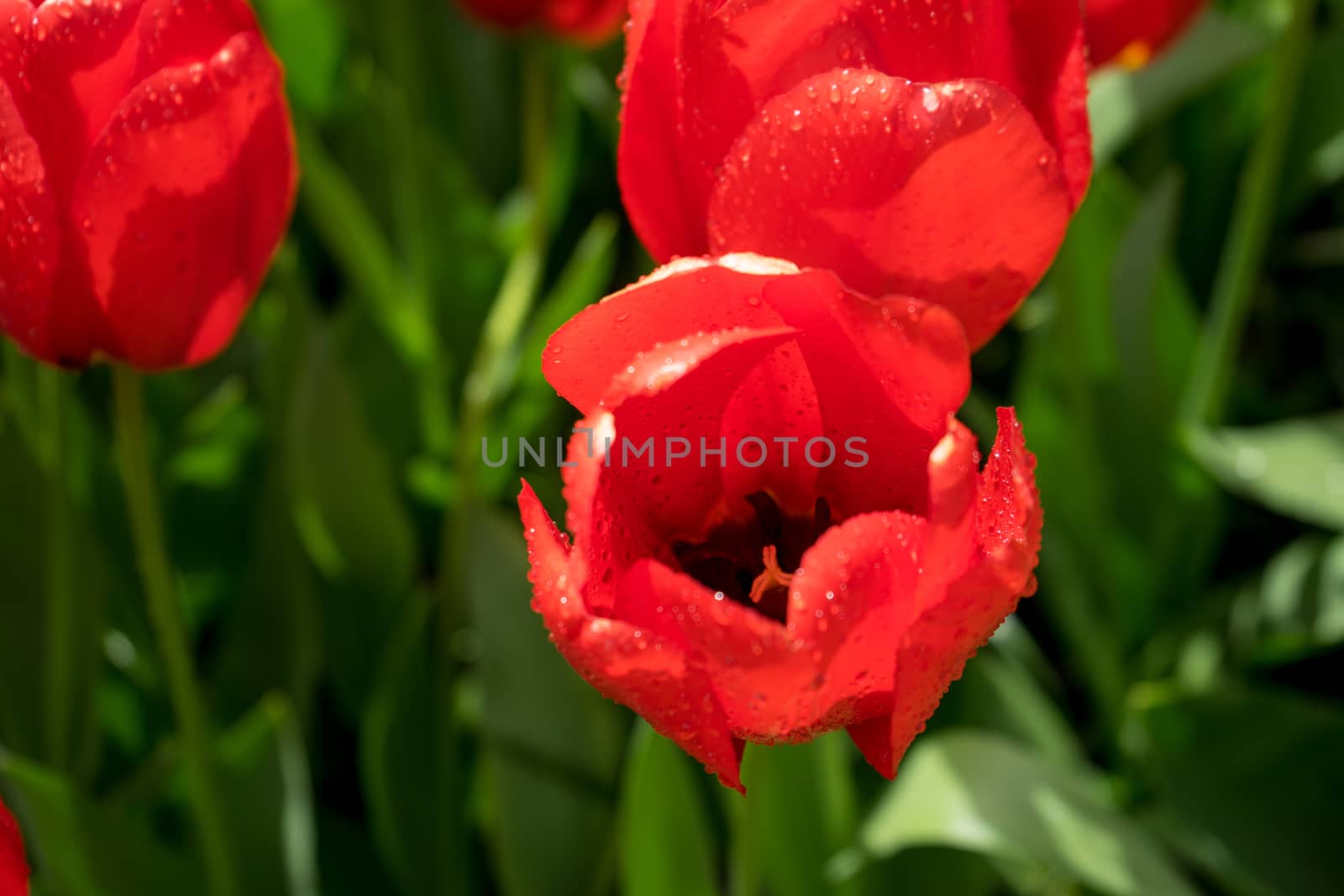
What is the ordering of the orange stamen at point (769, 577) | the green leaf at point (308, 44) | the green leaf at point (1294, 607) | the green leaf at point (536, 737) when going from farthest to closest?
the green leaf at point (308, 44) < the green leaf at point (1294, 607) < the green leaf at point (536, 737) < the orange stamen at point (769, 577)

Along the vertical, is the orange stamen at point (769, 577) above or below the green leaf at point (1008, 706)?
above

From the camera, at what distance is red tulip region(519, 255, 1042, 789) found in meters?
0.22

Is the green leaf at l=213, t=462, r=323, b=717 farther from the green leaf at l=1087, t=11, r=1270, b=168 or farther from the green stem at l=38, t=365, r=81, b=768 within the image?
the green leaf at l=1087, t=11, r=1270, b=168

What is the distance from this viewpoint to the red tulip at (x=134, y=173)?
0.31 metres

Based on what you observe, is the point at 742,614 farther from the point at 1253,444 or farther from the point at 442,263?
the point at 442,263

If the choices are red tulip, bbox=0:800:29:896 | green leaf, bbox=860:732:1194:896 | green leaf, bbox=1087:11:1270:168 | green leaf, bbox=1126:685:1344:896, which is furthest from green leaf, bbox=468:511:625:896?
green leaf, bbox=1087:11:1270:168

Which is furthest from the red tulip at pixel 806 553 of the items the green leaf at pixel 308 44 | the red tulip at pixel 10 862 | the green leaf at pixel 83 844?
the green leaf at pixel 308 44

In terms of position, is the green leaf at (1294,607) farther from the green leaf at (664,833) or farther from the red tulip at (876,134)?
the red tulip at (876,134)

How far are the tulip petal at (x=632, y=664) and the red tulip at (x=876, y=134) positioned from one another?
0.09 metres

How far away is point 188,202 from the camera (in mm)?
337

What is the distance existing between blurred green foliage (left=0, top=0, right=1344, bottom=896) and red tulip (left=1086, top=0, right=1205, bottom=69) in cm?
6

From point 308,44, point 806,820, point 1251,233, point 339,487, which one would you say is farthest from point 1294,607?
point 308,44

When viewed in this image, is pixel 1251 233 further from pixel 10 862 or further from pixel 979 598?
pixel 10 862

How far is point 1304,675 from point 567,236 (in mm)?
619
